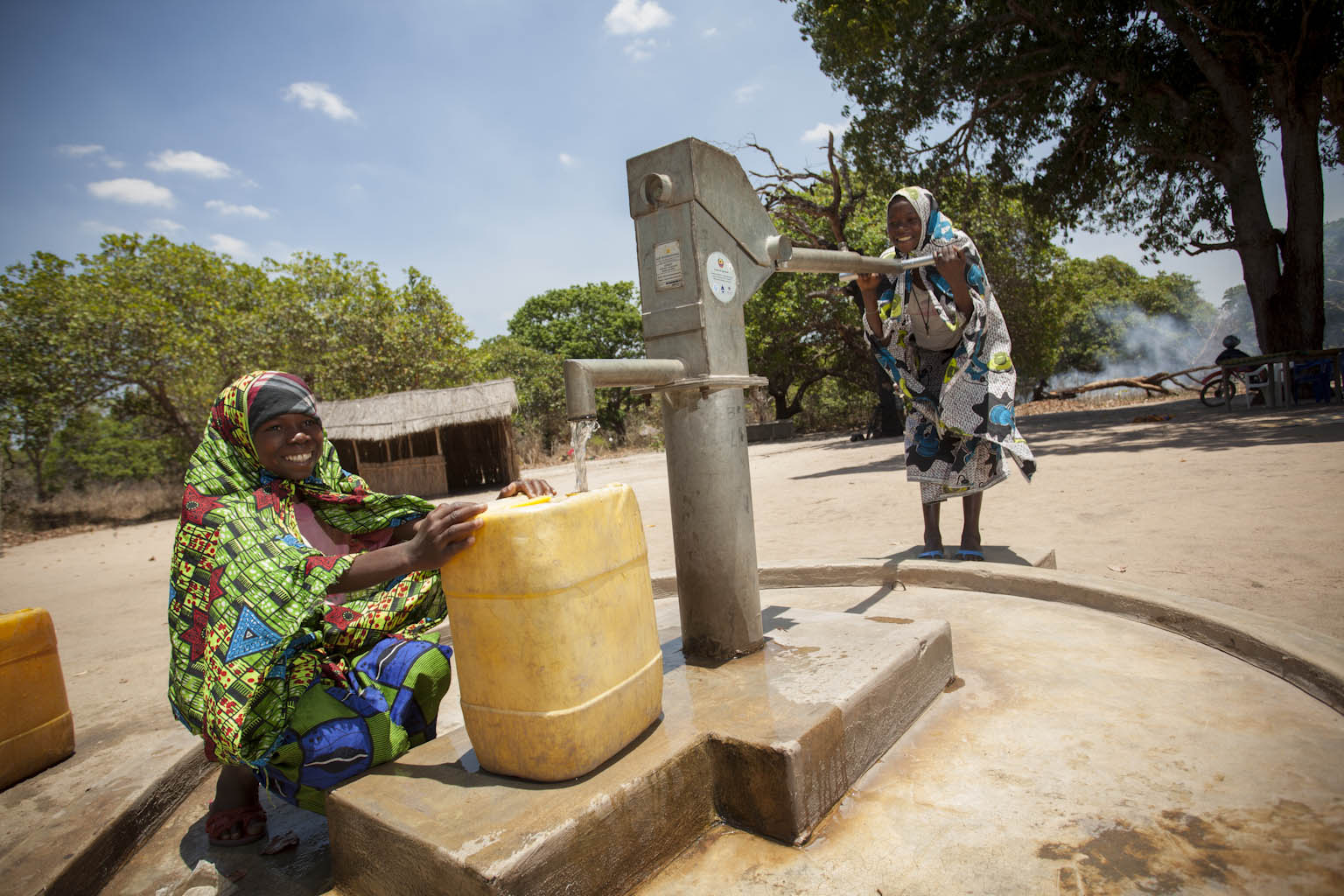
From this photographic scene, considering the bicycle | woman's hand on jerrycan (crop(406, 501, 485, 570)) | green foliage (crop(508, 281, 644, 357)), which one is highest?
green foliage (crop(508, 281, 644, 357))

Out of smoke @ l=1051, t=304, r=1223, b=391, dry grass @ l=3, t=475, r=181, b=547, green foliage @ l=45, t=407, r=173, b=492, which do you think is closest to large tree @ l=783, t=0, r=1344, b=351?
dry grass @ l=3, t=475, r=181, b=547

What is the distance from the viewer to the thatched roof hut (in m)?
15.7

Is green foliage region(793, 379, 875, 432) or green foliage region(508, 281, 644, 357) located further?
green foliage region(508, 281, 644, 357)

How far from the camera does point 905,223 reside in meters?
3.13

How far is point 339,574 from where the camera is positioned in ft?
5.28

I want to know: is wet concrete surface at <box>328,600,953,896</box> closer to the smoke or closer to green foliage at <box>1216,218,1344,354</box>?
green foliage at <box>1216,218,1344,354</box>

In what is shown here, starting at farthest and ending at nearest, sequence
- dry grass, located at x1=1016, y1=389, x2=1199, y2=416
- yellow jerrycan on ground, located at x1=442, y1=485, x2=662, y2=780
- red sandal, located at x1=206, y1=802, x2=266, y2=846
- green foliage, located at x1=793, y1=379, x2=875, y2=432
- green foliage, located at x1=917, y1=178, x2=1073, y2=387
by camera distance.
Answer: green foliage, located at x1=793, y1=379, x2=875, y2=432 < dry grass, located at x1=1016, y1=389, x2=1199, y2=416 < green foliage, located at x1=917, y1=178, x2=1073, y2=387 < red sandal, located at x1=206, y1=802, x2=266, y2=846 < yellow jerrycan on ground, located at x1=442, y1=485, x2=662, y2=780

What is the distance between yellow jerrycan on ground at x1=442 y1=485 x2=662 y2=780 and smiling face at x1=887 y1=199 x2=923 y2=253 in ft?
7.21

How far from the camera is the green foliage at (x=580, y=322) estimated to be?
43844 millimetres

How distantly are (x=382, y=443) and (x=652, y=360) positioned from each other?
625 inches

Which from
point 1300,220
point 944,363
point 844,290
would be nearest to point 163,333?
point 844,290

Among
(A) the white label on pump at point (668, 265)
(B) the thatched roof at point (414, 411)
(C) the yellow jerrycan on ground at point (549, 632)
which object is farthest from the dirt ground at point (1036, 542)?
(B) the thatched roof at point (414, 411)

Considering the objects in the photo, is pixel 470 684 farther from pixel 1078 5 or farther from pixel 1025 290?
pixel 1025 290

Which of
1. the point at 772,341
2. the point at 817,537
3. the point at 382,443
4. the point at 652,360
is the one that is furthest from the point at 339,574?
the point at 772,341
